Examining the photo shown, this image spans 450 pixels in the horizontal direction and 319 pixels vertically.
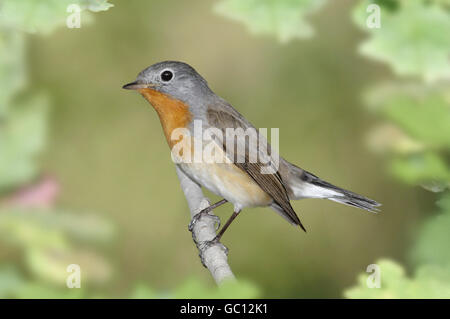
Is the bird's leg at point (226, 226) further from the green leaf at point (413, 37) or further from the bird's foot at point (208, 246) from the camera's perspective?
the green leaf at point (413, 37)

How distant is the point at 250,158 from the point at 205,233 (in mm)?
485

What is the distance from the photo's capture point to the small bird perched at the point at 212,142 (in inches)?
110

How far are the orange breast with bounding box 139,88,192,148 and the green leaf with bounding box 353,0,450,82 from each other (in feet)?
4.21

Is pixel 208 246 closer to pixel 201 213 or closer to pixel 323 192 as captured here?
pixel 201 213

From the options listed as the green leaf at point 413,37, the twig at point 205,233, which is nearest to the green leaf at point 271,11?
the green leaf at point 413,37

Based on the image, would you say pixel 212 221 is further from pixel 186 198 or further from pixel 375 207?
pixel 375 207

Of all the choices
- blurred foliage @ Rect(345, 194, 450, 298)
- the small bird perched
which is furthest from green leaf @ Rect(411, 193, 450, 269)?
the small bird perched

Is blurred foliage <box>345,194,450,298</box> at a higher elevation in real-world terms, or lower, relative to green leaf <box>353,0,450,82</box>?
lower

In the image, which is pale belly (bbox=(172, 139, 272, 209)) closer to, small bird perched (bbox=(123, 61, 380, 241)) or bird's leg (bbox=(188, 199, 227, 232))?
small bird perched (bbox=(123, 61, 380, 241))

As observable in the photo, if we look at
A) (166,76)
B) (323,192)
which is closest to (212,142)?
(166,76)

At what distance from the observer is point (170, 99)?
2.89m

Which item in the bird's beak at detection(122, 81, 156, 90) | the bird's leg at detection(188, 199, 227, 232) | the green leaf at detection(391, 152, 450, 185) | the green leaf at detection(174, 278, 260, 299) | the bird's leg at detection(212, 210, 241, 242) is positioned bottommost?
the green leaf at detection(174, 278, 260, 299)

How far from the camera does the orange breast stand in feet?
9.30

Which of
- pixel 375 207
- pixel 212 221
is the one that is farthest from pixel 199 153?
pixel 375 207
